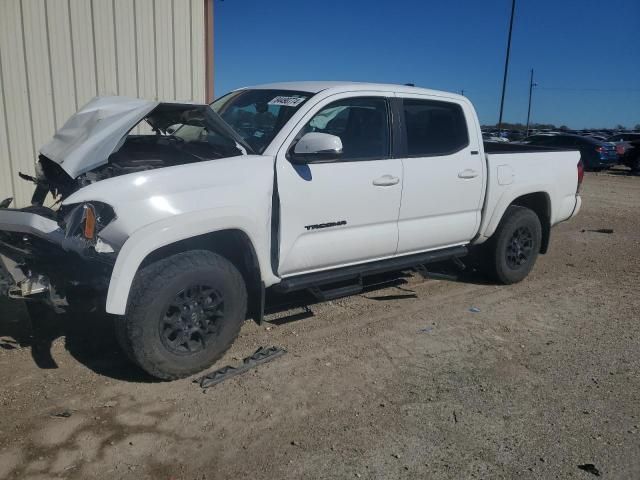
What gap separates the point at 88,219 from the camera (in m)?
3.38

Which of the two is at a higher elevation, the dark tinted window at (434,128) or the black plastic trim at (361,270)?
the dark tinted window at (434,128)

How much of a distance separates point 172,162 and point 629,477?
349 centimetres

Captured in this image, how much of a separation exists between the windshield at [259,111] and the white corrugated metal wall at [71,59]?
297 cm

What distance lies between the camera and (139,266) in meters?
3.55

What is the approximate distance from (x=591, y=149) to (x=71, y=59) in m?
21.2

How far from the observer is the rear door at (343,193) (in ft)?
13.7

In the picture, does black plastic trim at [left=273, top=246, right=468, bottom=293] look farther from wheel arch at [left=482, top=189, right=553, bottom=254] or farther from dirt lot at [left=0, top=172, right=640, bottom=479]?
dirt lot at [left=0, top=172, right=640, bottom=479]

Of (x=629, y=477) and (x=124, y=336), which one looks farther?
(x=124, y=336)

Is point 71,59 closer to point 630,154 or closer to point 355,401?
point 355,401

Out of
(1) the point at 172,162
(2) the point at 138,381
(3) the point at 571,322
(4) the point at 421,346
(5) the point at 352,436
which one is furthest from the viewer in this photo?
(3) the point at 571,322

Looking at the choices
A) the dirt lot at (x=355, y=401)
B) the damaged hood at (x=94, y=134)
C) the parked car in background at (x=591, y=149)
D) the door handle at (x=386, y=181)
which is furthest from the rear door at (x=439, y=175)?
the parked car in background at (x=591, y=149)

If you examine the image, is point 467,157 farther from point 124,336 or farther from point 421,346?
point 124,336

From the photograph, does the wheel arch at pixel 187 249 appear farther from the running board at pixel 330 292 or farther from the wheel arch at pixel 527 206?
the wheel arch at pixel 527 206

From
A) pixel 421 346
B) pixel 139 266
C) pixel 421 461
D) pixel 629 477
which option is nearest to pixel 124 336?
pixel 139 266
